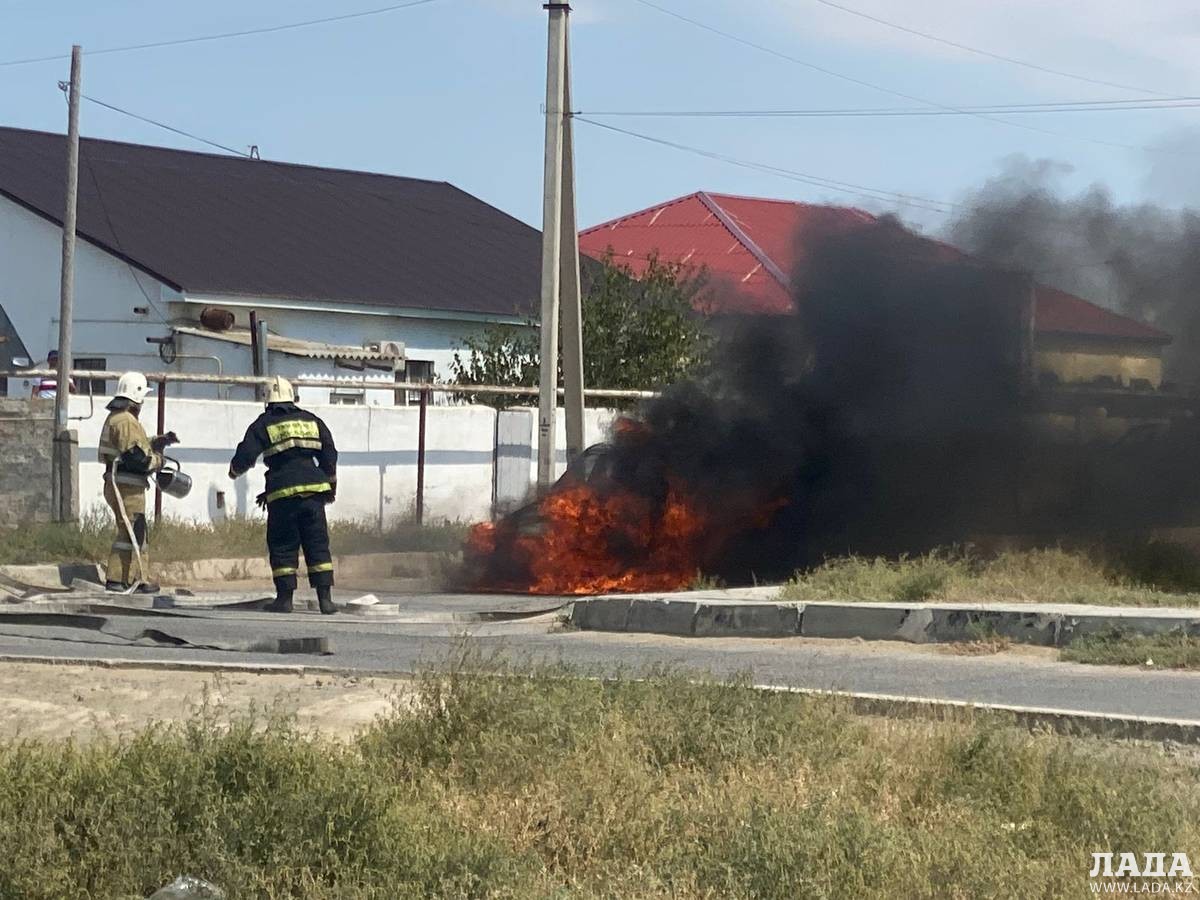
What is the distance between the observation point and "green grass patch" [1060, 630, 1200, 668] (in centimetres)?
1014

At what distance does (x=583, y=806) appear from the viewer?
20.5 feet

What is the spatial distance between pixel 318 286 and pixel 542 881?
1113 inches

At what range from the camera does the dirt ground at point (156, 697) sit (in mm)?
8156

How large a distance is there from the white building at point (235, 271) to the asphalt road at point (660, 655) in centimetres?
1356

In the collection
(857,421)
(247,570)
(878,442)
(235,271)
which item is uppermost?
(235,271)

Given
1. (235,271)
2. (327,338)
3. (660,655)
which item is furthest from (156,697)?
(327,338)

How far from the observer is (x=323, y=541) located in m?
14.1

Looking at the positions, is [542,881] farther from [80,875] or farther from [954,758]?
[954,758]

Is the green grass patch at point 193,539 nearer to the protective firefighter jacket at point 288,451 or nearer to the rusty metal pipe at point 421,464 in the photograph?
the rusty metal pipe at point 421,464

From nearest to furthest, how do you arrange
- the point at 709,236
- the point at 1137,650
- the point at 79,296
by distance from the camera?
the point at 1137,650, the point at 79,296, the point at 709,236

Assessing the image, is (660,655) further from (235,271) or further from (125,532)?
(235,271)

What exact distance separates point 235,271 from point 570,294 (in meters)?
13.0

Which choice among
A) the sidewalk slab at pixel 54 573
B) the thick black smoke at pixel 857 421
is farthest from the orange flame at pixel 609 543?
the sidewalk slab at pixel 54 573

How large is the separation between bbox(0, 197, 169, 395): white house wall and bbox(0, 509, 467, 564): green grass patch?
10.3 metres
